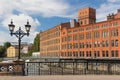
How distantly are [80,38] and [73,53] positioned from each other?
6821 millimetres

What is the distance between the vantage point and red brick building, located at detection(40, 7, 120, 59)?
223 ft

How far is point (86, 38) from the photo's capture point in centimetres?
7981

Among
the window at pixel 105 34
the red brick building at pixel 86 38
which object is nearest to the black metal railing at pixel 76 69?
the red brick building at pixel 86 38

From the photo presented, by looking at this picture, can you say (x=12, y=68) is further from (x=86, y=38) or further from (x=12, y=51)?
(x=12, y=51)

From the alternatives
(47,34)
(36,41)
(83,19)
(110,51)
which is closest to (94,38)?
(110,51)

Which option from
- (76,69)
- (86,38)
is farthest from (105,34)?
(76,69)

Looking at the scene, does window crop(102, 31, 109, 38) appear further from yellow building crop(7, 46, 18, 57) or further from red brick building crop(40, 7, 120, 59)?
yellow building crop(7, 46, 18, 57)

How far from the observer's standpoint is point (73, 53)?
87000mm

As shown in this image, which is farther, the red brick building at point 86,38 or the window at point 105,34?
the window at point 105,34

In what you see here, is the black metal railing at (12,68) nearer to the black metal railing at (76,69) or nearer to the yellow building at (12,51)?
the black metal railing at (76,69)

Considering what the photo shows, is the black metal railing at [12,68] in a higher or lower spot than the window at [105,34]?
lower

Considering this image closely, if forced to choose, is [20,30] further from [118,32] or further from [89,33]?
[89,33]

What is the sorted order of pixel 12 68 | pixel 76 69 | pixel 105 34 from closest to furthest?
1. pixel 12 68
2. pixel 76 69
3. pixel 105 34

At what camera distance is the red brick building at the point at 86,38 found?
223ft
